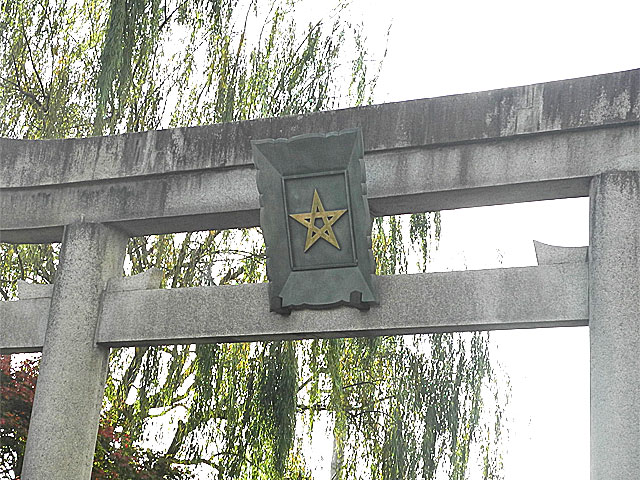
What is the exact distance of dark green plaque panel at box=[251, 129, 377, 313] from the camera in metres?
4.38

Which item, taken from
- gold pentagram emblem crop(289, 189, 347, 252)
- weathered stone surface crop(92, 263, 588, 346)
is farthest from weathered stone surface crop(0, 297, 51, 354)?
gold pentagram emblem crop(289, 189, 347, 252)

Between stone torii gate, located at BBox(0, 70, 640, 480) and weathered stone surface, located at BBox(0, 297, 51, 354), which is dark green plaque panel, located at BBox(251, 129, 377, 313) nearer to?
stone torii gate, located at BBox(0, 70, 640, 480)

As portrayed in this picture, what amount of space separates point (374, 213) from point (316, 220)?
45 centimetres

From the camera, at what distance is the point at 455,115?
4547mm

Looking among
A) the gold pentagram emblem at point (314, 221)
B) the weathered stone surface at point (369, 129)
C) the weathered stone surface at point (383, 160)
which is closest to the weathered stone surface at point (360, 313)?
the gold pentagram emblem at point (314, 221)

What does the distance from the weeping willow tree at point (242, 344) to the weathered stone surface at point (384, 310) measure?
2349mm

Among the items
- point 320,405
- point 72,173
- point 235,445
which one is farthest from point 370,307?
point 320,405

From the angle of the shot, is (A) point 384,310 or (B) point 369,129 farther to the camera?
(B) point 369,129

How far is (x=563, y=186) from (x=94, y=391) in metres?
2.75

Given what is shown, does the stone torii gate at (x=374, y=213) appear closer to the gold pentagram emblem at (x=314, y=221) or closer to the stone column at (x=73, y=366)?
the stone column at (x=73, y=366)

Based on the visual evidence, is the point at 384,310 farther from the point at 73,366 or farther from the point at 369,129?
the point at 73,366

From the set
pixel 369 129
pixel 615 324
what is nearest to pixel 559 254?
pixel 615 324

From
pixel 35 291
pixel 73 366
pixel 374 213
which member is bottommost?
pixel 73 366

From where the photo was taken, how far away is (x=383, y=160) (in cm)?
466
